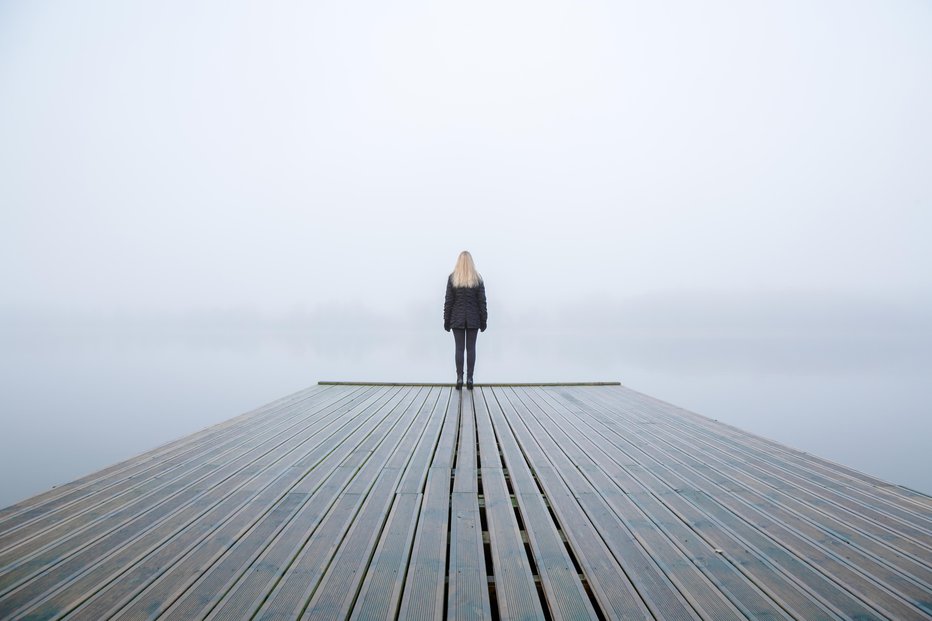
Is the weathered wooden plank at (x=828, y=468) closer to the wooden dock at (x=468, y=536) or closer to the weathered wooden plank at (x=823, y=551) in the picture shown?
the wooden dock at (x=468, y=536)

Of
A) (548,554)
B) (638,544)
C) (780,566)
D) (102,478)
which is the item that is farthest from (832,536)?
(102,478)

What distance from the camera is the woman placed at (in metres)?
4.82

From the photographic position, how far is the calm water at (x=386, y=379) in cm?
570

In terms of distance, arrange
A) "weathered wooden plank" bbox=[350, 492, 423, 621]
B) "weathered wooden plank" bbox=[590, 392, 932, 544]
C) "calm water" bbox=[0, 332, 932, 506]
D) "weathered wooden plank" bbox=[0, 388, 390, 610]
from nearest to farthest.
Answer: "weathered wooden plank" bbox=[350, 492, 423, 621] < "weathered wooden plank" bbox=[0, 388, 390, 610] < "weathered wooden plank" bbox=[590, 392, 932, 544] < "calm water" bbox=[0, 332, 932, 506]

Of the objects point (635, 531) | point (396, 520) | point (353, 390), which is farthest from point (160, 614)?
point (353, 390)

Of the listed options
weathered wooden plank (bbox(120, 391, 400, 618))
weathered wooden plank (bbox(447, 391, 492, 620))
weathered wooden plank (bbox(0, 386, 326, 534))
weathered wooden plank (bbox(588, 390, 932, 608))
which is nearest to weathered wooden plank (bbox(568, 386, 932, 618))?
weathered wooden plank (bbox(588, 390, 932, 608))

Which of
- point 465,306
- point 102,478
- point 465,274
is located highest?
point 465,274

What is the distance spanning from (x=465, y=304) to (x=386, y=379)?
6999 mm

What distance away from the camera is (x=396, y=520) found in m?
1.59

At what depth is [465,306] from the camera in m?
4.82

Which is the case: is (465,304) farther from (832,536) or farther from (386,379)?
(386,379)

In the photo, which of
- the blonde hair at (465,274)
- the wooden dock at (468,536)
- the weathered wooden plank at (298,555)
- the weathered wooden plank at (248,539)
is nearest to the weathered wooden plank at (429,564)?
the wooden dock at (468,536)

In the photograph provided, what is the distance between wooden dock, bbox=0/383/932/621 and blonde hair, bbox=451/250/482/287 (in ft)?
7.93

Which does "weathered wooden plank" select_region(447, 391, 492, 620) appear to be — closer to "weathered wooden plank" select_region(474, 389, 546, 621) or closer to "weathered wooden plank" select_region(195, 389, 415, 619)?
"weathered wooden plank" select_region(474, 389, 546, 621)
